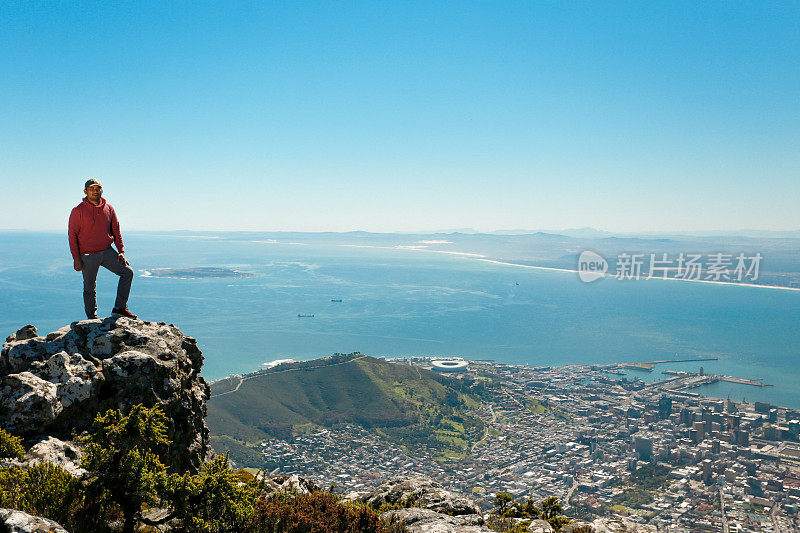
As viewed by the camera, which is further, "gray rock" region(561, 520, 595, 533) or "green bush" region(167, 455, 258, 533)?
"gray rock" region(561, 520, 595, 533)

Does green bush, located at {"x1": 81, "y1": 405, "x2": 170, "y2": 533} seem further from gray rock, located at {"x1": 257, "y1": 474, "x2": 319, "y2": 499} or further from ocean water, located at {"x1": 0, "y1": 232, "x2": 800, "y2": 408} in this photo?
ocean water, located at {"x1": 0, "y1": 232, "x2": 800, "y2": 408}

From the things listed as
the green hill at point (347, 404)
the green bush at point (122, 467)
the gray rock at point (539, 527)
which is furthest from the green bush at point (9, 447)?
the green hill at point (347, 404)

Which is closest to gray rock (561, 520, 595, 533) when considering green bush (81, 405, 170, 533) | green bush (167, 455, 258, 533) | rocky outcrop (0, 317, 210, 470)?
green bush (167, 455, 258, 533)

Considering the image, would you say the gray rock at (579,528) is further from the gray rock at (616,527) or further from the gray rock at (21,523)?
the gray rock at (21,523)

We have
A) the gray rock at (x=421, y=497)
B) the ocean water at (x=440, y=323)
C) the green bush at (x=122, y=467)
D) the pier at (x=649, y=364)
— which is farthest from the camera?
the ocean water at (x=440, y=323)

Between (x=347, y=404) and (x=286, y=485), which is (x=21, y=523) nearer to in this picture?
(x=286, y=485)

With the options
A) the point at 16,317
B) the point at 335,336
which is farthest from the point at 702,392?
the point at 16,317

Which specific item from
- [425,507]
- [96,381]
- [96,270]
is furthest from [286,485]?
[96,270]
